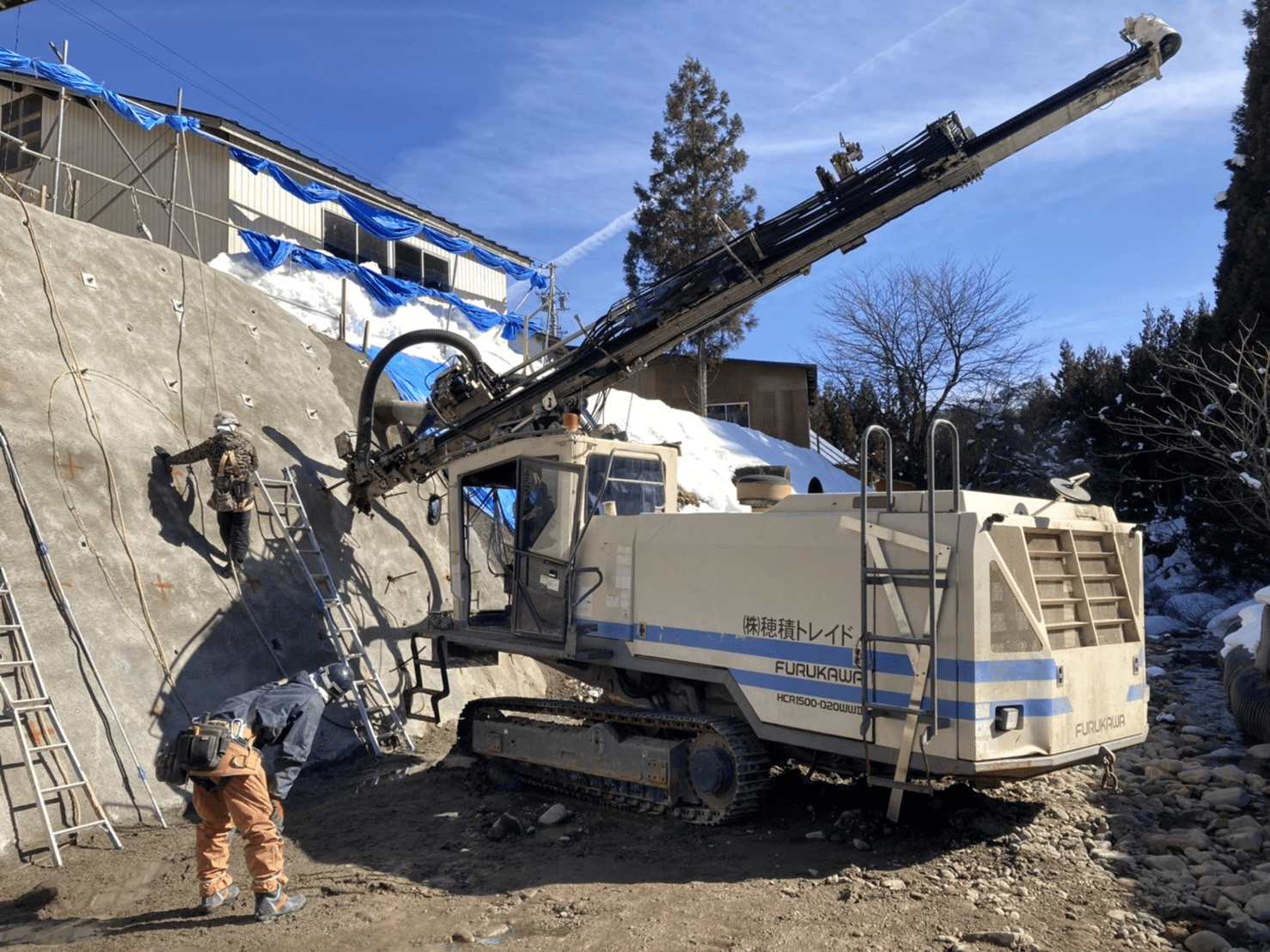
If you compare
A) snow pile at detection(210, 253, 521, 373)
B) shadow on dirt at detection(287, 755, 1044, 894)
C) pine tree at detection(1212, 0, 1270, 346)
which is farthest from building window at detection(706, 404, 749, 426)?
shadow on dirt at detection(287, 755, 1044, 894)

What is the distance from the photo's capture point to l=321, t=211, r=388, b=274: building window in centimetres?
2347

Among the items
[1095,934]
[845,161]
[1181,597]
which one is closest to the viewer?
[1095,934]

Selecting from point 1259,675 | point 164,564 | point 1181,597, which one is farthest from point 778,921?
point 1181,597

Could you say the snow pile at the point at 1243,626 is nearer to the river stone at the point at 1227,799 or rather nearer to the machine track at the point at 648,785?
the river stone at the point at 1227,799

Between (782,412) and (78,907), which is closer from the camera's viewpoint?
(78,907)

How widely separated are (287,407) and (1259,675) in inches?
458

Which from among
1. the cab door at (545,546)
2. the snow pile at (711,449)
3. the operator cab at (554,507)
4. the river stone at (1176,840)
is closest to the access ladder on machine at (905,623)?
the river stone at (1176,840)

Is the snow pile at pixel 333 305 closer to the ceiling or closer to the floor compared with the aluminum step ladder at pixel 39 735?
closer to the ceiling

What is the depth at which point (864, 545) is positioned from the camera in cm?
614

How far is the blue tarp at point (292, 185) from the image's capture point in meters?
15.9

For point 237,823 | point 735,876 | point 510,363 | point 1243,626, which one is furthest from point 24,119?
point 1243,626

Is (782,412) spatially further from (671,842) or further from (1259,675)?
(671,842)

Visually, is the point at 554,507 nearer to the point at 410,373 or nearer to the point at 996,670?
the point at 996,670

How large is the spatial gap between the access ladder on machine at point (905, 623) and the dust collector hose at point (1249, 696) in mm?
5619
